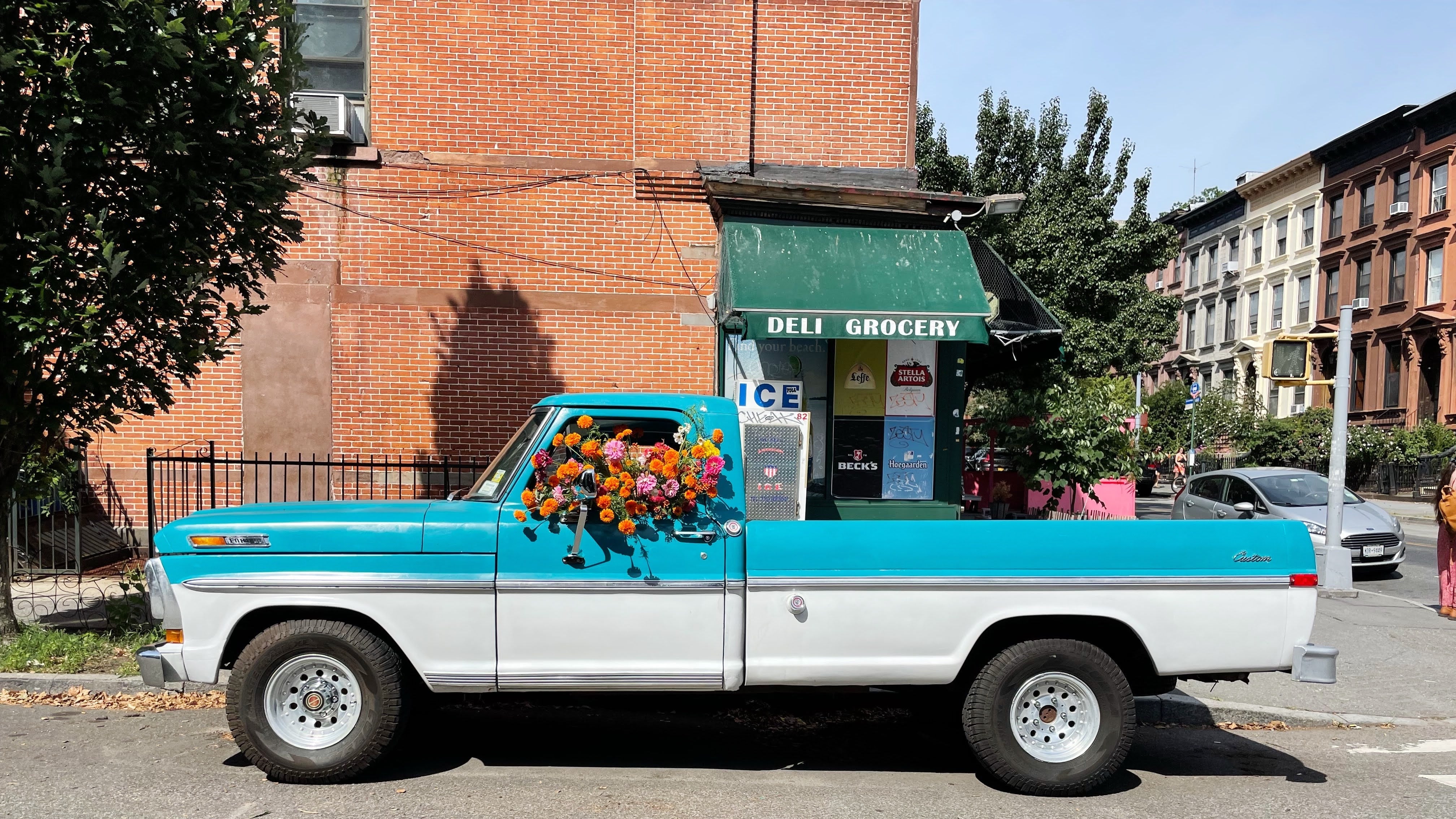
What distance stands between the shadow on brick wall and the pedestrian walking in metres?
9.49

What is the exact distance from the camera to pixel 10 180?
6574mm

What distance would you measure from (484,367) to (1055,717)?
7.99 metres

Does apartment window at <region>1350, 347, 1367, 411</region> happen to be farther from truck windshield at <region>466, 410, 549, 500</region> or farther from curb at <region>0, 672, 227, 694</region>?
curb at <region>0, 672, 227, 694</region>

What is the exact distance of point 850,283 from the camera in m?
10.1

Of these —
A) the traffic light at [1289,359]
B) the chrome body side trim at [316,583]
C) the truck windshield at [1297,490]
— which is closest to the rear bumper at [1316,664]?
the chrome body side trim at [316,583]

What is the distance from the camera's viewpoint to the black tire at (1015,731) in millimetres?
5082

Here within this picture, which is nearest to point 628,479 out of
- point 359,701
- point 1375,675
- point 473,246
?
point 359,701

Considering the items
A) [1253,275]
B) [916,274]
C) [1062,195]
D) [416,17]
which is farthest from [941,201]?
[1253,275]

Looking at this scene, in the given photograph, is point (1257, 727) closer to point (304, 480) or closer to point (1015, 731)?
point (1015, 731)

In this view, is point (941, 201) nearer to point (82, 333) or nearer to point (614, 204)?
point (614, 204)

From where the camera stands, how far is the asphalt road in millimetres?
4797

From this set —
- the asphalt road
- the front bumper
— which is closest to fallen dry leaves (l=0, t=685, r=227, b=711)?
the asphalt road

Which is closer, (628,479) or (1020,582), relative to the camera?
(628,479)

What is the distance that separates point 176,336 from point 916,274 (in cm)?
691
